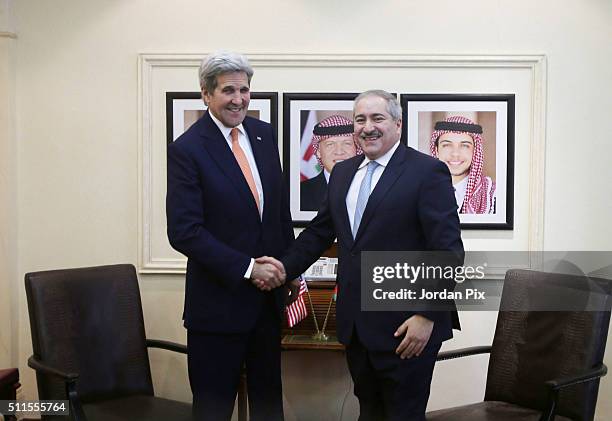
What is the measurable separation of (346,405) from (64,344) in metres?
1.58

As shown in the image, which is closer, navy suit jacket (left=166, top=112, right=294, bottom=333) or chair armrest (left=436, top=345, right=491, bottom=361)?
navy suit jacket (left=166, top=112, right=294, bottom=333)

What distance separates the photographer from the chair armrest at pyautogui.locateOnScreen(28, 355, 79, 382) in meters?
2.61

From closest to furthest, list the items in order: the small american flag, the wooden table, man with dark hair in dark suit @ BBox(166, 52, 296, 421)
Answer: man with dark hair in dark suit @ BBox(166, 52, 296, 421), the small american flag, the wooden table

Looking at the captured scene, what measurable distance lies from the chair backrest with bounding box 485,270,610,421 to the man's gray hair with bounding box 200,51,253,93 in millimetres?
1630

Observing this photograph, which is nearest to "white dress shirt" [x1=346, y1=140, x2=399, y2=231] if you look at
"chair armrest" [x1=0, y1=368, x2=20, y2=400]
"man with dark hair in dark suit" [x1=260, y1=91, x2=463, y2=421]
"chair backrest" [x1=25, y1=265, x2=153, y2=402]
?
"man with dark hair in dark suit" [x1=260, y1=91, x2=463, y2=421]

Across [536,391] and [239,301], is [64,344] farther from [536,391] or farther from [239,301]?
[536,391]

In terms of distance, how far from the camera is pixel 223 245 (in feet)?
8.07

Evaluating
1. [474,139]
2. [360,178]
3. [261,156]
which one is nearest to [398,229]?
[360,178]

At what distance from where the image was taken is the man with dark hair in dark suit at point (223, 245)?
Answer: 2.46 meters

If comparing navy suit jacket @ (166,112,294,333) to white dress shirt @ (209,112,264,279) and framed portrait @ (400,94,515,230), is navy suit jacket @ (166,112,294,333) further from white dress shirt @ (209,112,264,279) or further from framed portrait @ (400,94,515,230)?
framed portrait @ (400,94,515,230)

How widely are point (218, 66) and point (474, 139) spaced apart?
166cm

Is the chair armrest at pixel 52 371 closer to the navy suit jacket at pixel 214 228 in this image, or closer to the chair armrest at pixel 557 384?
the navy suit jacket at pixel 214 228

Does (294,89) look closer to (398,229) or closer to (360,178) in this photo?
(360,178)

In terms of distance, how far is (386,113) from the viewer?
2418 mm
